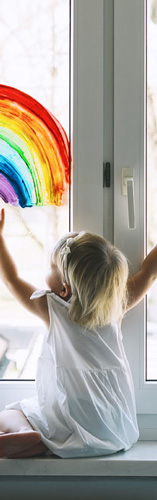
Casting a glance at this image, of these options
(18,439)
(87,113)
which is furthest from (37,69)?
(18,439)

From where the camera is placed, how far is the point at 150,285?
135 centimetres

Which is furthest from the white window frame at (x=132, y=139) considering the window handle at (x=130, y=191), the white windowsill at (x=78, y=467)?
the white windowsill at (x=78, y=467)

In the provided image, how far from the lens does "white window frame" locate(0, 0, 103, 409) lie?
1.34m

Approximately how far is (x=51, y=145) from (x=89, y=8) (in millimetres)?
286

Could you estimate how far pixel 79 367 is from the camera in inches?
49.7

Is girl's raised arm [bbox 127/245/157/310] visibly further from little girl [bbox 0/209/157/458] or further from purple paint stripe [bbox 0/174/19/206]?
purple paint stripe [bbox 0/174/19/206]

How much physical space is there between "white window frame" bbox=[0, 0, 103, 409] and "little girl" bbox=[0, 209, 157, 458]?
98mm

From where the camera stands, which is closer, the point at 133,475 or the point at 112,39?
the point at 133,475

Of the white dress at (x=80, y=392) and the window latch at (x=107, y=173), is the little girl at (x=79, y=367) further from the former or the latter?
the window latch at (x=107, y=173)

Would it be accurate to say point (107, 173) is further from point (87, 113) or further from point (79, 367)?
point (79, 367)

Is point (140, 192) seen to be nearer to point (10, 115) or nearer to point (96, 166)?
point (96, 166)

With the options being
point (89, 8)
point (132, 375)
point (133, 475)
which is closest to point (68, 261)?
point (132, 375)

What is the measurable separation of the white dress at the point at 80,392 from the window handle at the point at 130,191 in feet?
0.69

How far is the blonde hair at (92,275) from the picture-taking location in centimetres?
125
